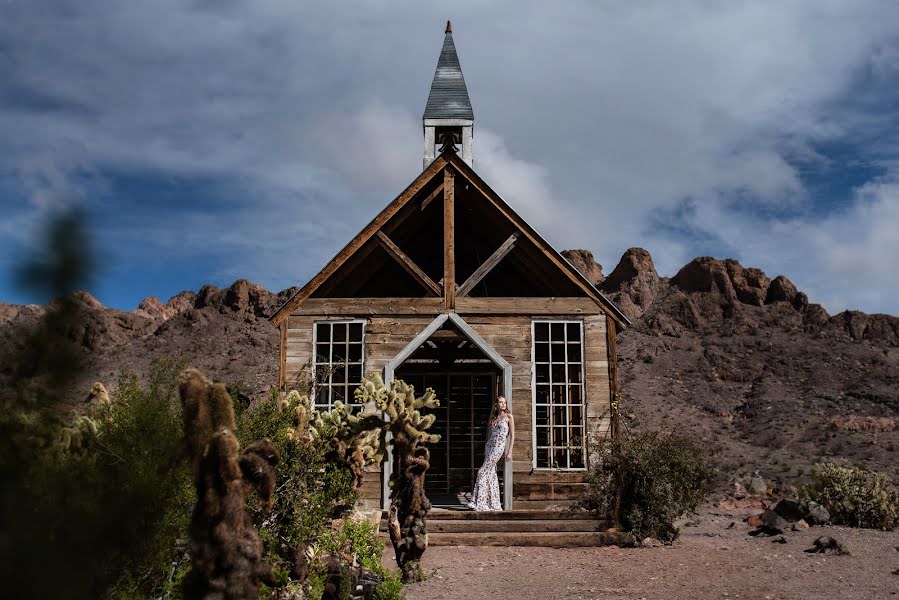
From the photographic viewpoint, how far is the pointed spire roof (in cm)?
1583

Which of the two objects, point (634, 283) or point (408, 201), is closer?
point (408, 201)

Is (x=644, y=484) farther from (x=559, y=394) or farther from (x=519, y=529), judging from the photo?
(x=559, y=394)

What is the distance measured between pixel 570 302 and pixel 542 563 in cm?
482

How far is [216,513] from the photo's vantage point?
4.34 meters

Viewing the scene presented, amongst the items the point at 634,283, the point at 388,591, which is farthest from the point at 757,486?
the point at 634,283

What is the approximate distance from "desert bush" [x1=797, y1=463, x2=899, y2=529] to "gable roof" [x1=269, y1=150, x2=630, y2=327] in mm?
5417

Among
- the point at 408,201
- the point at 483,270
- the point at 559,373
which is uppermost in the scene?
the point at 408,201

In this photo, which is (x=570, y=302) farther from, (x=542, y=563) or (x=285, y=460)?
(x=285, y=460)

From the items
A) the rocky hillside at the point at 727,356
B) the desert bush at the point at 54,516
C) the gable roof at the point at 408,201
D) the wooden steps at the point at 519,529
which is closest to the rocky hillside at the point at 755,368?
the rocky hillside at the point at 727,356

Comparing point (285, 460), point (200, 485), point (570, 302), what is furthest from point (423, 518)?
Result: point (570, 302)

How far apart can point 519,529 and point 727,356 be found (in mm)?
40509

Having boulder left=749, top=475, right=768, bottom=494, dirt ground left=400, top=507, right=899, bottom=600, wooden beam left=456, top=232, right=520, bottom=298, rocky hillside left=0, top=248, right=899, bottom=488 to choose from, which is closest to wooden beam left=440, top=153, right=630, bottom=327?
wooden beam left=456, top=232, right=520, bottom=298

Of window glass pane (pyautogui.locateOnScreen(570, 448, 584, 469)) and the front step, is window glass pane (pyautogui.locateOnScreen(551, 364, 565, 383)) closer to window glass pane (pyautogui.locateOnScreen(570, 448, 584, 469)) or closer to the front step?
window glass pane (pyautogui.locateOnScreen(570, 448, 584, 469))

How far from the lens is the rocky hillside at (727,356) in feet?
112
